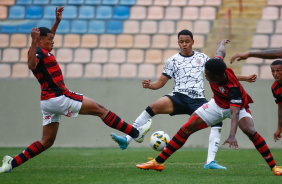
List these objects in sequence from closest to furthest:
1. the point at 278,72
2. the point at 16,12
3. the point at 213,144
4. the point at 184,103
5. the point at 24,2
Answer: the point at 278,72
the point at 213,144
the point at 184,103
the point at 16,12
the point at 24,2

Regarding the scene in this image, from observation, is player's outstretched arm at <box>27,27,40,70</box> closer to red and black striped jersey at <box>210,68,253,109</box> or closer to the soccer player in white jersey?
the soccer player in white jersey

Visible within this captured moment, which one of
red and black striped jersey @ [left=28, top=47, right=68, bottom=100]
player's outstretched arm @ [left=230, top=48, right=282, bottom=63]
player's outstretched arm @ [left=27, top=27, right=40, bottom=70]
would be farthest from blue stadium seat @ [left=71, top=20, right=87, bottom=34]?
player's outstretched arm @ [left=230, top=48, right=282, bottom=63]

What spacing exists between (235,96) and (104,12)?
30.7ft

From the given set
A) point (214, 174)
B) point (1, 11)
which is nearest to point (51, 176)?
point (214, 174)

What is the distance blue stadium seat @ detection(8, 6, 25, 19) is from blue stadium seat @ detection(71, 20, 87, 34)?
61.3 inches

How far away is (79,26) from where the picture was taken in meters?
14.8

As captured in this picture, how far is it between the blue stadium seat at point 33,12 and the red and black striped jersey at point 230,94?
964 cm

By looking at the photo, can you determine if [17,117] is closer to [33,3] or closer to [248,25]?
[33,3]

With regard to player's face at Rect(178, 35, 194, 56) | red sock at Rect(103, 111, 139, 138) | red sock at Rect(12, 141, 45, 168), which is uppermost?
player's face at Rect(178, 35, 194, 56)

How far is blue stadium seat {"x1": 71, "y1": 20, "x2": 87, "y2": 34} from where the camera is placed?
1470 centimetres

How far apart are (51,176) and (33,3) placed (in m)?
10.1

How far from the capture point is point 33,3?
15.3m

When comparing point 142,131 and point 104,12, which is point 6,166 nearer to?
point 142,131

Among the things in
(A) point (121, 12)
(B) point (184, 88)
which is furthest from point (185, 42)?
(A) point (121, 12)
